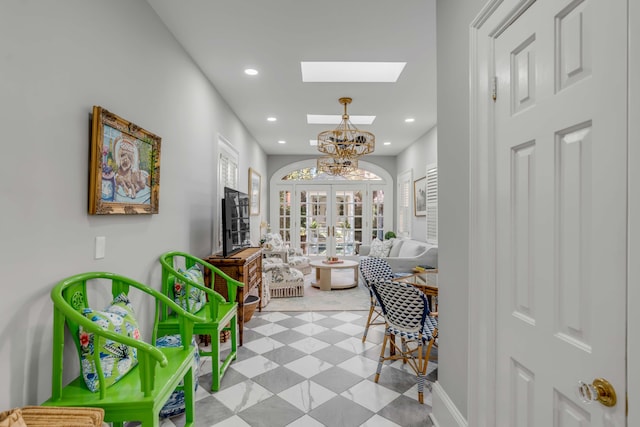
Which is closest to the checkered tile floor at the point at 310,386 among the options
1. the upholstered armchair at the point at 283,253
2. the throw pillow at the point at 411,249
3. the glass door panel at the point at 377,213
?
the throw pillow at the point at 411,249

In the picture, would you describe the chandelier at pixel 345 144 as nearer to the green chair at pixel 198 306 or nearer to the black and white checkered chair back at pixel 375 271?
the black and white checkered chair back at pixel 375 271

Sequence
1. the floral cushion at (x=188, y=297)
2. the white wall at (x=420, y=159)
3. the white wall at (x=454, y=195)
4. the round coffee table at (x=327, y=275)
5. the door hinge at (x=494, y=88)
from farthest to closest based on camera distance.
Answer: the white wall at (x=420, y=159)
the round coffee table at (x=327, y=275)
the floral cushion at (x=188, y=297)
the white wall at (x=454, y=195)
the door hinge at (x=494, y=88)

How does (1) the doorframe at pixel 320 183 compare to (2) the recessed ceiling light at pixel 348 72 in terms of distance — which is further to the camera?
(1) the doorframe at pixel 320 183

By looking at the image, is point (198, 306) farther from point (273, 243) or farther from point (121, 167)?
point (273, 243)

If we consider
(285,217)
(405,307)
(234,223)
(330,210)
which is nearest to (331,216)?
(330,210)

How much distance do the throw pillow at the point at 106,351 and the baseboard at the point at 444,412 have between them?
161 cm

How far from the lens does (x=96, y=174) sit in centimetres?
173

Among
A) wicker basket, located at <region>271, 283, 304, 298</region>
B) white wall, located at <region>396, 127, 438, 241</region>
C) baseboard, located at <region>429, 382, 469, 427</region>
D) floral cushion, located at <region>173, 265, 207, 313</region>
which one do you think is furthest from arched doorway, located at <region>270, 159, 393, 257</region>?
baseboard, located at <region>429, 382, 469, 427</region>

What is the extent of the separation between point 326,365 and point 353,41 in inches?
106

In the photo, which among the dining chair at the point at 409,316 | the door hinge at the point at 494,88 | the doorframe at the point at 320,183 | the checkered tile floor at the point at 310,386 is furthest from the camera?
the doorframe at the point at 320,183

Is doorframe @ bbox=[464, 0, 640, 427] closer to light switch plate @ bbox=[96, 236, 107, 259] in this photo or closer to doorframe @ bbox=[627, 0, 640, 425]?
doorframe @ bbox=[627, 0, 640, 425]

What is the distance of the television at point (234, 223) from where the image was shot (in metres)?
3.36

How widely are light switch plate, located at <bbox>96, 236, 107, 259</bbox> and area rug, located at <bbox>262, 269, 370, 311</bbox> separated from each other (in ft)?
9.32

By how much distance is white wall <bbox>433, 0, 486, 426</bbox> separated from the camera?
1648 millimetres
